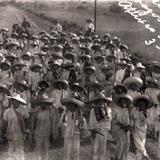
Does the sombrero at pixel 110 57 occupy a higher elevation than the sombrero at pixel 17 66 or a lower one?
lower

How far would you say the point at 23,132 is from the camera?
10102mm

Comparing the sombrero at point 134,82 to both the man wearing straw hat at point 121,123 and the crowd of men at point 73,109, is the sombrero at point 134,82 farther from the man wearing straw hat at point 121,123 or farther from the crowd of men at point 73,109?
the man wearing straw hat at point 121,123

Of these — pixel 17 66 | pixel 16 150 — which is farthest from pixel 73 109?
pixel 17 66

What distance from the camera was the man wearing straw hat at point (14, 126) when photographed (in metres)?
9.94

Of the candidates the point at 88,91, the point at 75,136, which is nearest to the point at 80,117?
the point at 75,136

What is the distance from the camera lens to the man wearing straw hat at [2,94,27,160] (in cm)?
994

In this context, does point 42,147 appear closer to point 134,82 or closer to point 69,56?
point 134,82

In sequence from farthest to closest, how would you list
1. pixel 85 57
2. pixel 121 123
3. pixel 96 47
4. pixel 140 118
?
1. pixel 96 47
2. pixel 85 57
3. pixel 140 118
4. pixel 121 123

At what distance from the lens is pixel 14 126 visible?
9.94 meters

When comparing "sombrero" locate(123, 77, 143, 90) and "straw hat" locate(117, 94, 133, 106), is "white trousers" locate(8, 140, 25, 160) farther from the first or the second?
"sombrero" locate(123, 77, 143, 90)

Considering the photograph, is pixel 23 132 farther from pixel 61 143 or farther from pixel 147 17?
pixel 147 17

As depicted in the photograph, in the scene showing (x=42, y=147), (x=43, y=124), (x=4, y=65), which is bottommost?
(x=42, y=147)

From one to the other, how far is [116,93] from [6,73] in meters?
3.59

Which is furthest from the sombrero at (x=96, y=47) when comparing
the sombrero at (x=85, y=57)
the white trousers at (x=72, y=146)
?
the white trousers at (x=72, y=146)
